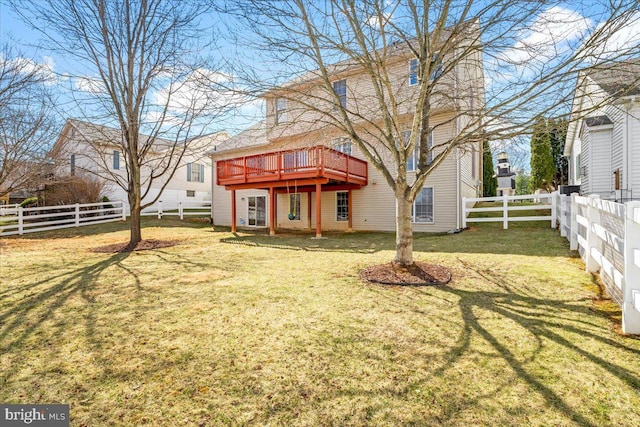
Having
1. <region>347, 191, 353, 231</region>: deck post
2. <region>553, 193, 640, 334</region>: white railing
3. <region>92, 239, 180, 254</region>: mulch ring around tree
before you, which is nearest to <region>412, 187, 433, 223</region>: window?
<region>347, 191, 353, 231</region>: deck post

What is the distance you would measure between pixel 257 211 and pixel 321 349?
49.9 feet

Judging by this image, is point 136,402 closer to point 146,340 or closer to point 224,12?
point 146,340

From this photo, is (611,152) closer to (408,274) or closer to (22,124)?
(408,274)

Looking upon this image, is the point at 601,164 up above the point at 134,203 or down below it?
above

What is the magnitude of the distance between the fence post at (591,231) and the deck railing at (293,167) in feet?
24.5

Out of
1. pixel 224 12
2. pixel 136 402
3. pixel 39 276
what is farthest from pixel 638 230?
pixel 39 276

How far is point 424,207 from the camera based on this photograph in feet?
42.6

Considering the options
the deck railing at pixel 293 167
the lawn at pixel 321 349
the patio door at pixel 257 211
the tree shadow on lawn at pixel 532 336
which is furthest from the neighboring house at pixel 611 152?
the patio door at pixel 257 211

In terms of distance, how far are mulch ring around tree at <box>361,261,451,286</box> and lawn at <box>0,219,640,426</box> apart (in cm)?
23

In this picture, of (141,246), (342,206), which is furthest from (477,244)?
(141,246)

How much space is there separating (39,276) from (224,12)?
244 inches

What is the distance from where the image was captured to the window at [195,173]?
26688mm

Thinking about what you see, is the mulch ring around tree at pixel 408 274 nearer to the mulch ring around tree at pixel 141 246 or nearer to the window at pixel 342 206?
the mulch ring around tree at pixel 141 246

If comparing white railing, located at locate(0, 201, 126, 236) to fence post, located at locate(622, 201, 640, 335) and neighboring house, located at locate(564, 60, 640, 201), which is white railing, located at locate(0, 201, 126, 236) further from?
neighboring house, located at locate(564, 60, 640, 201)
